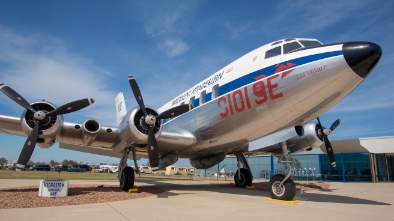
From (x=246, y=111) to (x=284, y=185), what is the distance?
9.38 feet

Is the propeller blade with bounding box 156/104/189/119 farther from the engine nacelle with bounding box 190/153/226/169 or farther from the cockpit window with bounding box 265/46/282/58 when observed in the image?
the engine nacelle with bounding box 190/153/226/169

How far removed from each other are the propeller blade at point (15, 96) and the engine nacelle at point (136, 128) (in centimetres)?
331

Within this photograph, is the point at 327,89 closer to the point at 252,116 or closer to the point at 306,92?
the point at 306,92

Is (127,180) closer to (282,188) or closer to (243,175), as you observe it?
(282,188)

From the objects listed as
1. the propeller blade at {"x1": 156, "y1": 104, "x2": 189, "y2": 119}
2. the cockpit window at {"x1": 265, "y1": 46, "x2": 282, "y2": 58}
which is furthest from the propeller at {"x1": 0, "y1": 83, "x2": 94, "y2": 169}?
the cockpit window at {"x1": 265, "y1": 46, "x2": 282, "y2": 58}

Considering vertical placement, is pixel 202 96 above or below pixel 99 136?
above

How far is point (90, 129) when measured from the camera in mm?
11414

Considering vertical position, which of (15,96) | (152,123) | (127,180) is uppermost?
(15,96)

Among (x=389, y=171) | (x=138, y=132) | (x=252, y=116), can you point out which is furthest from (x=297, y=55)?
(x=389, y=171)

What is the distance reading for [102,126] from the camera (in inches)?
470

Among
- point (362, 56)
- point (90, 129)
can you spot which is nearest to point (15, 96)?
point (90, 129)

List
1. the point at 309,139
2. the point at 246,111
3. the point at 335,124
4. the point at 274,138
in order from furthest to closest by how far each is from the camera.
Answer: the point at 335,124 → the point at 309,139 → the point at 274,138 → the point at 246,111

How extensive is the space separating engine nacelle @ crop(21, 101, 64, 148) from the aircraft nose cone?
387 inches

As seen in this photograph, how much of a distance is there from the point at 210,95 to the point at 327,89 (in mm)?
4861
